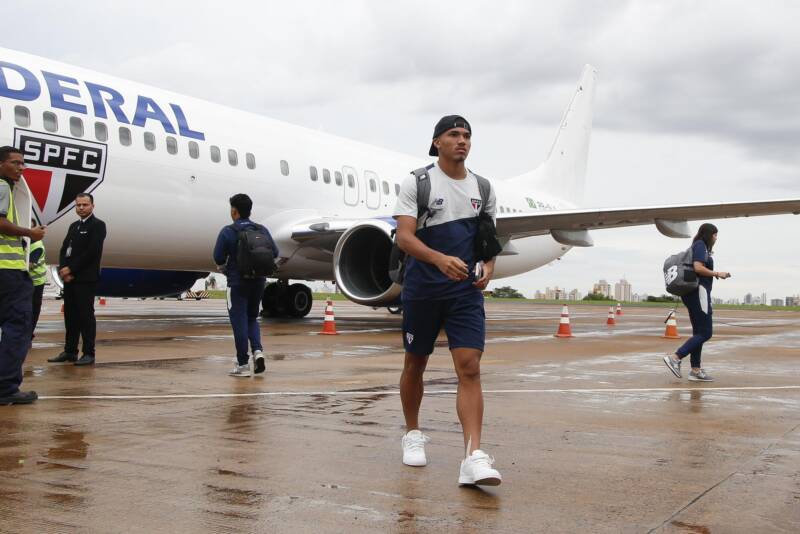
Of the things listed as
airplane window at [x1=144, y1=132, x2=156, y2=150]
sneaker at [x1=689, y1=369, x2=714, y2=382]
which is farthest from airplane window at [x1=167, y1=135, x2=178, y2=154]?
sneaker at [x1=689, y1=369, x2=714, y2=382]

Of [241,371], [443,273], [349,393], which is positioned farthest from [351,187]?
[443,273]

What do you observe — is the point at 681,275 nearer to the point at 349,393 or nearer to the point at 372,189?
the point at 349,393

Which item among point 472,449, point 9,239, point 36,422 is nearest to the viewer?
point 472,449

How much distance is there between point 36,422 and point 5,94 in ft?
21.5

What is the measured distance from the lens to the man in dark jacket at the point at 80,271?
8078 millimetres

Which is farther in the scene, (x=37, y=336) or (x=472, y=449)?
(x=37, y=336)

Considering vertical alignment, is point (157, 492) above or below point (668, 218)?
below

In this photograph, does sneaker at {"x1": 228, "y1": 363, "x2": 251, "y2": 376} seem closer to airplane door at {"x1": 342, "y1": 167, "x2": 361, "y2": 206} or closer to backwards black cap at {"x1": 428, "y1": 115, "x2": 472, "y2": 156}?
backwards black cap at {"x1": 428, "y1": 115, "x2": 472, "y2": 156}

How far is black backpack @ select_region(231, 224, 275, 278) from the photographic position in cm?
721

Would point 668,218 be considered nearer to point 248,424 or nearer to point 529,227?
point 529,227

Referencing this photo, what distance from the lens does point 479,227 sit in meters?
4.10

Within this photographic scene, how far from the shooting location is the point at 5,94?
997 centimetres

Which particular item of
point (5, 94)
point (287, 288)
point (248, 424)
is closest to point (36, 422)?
point (248, 424)

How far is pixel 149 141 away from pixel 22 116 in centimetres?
198
